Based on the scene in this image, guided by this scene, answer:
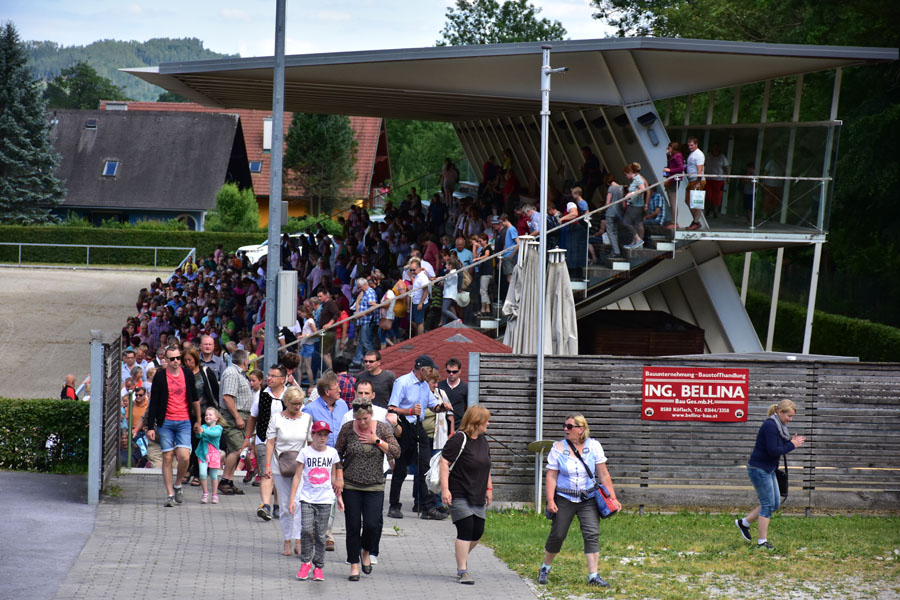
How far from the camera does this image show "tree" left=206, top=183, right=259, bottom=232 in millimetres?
56719

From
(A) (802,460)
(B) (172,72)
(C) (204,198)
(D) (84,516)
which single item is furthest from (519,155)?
(C) (204,198)

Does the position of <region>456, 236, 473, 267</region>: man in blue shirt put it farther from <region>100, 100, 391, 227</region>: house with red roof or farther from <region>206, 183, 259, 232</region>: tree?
<region>100, 100, 391, 227</region>: house with red roof

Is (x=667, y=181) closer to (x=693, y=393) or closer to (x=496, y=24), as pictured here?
(x=693, y=393)

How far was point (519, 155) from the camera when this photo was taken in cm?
2914

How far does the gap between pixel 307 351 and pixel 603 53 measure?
753 centimetres

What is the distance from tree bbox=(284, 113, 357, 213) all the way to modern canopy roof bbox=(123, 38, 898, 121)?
147 feet

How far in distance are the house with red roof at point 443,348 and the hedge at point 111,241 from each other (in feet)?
122

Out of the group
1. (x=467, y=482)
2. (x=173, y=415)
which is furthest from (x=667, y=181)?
(x=467, y=482)

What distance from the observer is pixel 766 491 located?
12.0m

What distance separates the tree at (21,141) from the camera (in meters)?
59.7

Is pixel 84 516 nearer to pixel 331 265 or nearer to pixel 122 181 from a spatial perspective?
pixel 331 265

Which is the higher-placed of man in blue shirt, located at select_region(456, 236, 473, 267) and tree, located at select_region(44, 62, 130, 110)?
A: tree, located at select_region(44, 62, 130, 110)

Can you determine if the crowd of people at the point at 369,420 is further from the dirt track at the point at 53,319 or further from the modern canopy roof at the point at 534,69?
the dirt track at the point at 53,319

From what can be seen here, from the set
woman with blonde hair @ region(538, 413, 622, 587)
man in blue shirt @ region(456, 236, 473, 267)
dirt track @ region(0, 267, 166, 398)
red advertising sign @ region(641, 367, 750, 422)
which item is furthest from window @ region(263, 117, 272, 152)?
woman with blonde hair @ region(538, 413, 622, 587)
